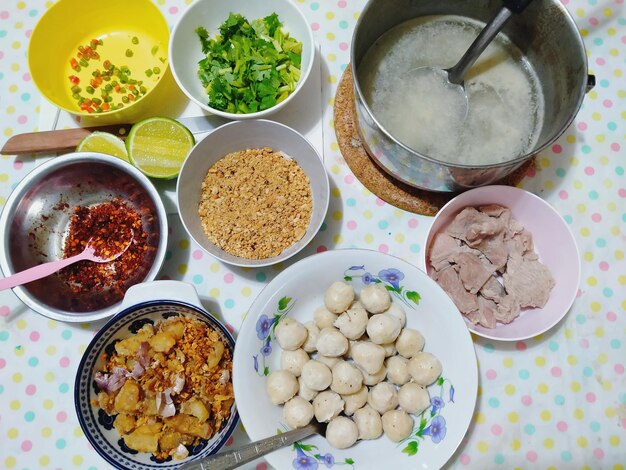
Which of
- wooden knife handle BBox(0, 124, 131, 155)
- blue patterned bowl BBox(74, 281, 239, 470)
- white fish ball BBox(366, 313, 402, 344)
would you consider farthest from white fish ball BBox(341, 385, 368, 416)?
wooden knife handle BBox(0, 124, 131, 155)

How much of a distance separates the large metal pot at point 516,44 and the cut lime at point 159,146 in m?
0.44

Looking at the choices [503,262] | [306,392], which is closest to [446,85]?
[503,262]

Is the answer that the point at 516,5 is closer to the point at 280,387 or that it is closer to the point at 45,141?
the point at 280,387

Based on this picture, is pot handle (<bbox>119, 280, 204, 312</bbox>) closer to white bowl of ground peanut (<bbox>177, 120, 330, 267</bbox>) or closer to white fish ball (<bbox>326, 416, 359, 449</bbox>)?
white bowl of ground peanut (<bbox>177, 120, 330, 267</bbox>)

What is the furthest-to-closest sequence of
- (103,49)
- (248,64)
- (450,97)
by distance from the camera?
(103,49) → (248,64) → (450,97)

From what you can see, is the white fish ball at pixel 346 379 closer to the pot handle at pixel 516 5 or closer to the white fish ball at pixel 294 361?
the white fish ball at pixel 294 361

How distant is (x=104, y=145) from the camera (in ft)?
4.19

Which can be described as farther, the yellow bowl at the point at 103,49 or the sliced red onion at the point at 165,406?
the yellow bowl at the point at 103,49

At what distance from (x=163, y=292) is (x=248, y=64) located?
1.99 feet

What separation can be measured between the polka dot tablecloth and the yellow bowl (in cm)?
10

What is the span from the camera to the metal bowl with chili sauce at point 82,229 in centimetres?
117

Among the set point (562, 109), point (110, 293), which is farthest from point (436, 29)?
point (110, 293)

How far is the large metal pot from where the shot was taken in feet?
3.39

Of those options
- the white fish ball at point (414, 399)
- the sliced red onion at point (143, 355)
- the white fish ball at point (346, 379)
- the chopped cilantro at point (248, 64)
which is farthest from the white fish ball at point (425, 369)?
the chopped cilantro at point (248, 64)
